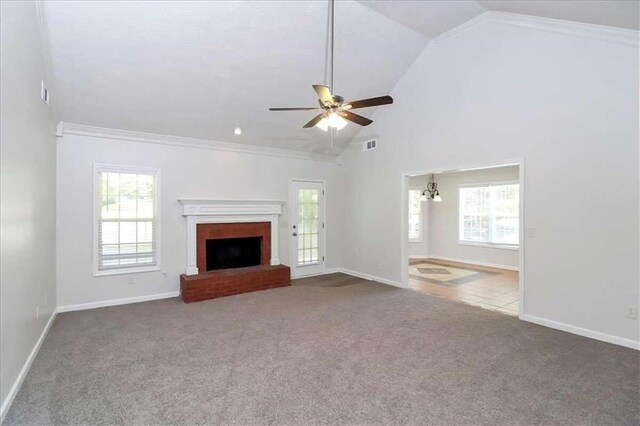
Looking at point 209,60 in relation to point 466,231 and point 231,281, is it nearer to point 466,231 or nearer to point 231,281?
point 231,281

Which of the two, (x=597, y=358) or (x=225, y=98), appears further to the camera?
(x=225, y=98)

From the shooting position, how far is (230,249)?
5.98 meters

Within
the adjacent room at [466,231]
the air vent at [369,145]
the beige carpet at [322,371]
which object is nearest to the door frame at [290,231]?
the air vent at [369,145]

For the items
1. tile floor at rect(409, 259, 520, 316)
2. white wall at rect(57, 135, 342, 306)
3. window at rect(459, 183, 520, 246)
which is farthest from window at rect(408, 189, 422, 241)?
white wall at rect(57, 135, 342, 306)

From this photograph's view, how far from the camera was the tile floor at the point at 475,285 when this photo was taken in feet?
16.3

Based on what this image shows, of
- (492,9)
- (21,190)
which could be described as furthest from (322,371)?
(492,9)

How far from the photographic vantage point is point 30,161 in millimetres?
3053

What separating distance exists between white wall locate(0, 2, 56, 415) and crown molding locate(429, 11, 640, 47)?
16.7 feet

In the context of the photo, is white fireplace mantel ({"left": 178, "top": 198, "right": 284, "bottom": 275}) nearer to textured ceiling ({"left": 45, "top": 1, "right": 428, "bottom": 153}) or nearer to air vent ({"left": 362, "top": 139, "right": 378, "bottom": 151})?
textured ceiling ({"left": 45, "top": 1, "right": 428, "bottom": 153})

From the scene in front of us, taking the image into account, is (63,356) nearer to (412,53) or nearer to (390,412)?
(390,412)

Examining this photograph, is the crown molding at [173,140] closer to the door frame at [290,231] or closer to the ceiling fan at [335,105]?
the door frame at [290,231]

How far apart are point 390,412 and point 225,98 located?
14.8 ft

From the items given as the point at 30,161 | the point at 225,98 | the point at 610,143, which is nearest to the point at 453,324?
the point at 610,143

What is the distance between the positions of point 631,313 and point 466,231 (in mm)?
5337
